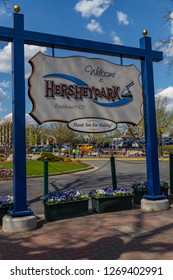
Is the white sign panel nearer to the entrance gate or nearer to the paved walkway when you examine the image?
the entrance gate

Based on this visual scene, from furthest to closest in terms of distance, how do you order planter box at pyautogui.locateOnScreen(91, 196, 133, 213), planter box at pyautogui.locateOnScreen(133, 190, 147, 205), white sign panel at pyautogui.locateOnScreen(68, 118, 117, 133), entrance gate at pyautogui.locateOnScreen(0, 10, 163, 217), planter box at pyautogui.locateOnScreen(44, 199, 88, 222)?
planter box at pyautogui.locateOnScreen(133, 190, 147, 205), planter box at pyautogui.locateOnScreen(91, 196, 133, 213), white sign panel at pyautogui.locateOnScreen(68, 118, 117, 133), planter box at pyautogui.locateOnScreen(44, 199, 88, 222), entrance gate at pyautogui.locateOnScreen(0, 10, 163, 217)

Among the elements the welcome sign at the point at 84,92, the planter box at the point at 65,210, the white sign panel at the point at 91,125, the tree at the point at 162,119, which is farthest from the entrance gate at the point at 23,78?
the tree at the point at 162,119

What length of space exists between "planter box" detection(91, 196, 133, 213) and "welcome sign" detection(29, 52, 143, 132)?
5.43 ft

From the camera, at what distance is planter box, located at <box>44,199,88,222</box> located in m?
6.20

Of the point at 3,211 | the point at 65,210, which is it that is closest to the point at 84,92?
the point at 65,210

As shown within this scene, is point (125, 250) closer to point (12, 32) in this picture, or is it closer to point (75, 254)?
point (75, 254)

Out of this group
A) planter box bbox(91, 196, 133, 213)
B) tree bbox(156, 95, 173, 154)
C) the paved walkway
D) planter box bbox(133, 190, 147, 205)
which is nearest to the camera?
the paved walkway

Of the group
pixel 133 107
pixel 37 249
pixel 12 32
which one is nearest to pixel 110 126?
pixel 133 107

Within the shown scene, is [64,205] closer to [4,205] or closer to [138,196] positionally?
[4,205]

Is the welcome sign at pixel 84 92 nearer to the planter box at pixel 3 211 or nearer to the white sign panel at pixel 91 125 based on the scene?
the white sign panel at pixel 91 125

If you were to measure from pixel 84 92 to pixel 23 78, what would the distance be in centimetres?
154

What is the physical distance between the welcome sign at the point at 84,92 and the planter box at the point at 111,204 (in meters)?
1.65

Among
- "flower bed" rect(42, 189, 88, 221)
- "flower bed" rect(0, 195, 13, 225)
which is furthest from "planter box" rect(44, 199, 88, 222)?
"flower bed" rect(0, 195, 13, 225)

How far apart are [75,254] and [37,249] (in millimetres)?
652
